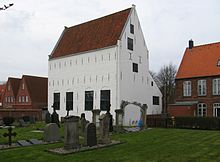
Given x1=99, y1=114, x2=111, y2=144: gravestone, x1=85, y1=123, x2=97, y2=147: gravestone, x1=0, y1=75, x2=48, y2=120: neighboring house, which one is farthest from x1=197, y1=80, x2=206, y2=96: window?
x1=0, y1=75, x2=48, y2=120: neighboring house

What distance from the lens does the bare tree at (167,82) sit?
59688mm

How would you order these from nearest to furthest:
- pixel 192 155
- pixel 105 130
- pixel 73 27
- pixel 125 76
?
pixel 192 155 → pixel 105 130 → pixel 125 76 → pixel 73 27

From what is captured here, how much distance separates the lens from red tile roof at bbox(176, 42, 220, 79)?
1556 inches

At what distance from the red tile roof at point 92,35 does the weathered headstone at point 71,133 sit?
24.2 m

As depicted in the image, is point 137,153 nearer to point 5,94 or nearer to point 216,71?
point 216,71

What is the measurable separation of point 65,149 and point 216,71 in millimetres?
29485

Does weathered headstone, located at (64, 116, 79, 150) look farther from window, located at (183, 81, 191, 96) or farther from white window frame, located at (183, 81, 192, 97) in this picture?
window, located at (183, 81, 191, 96)

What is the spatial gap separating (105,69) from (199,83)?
12637 mm

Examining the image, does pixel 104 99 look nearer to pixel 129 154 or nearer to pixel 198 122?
pixel 198 122

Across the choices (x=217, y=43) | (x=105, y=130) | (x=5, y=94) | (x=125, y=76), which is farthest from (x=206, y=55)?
(x=5, y=94)

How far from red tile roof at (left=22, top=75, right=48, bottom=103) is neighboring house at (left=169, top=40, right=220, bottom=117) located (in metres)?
29.6

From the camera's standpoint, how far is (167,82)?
202 ft

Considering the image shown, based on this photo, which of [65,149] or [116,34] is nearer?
[65,149]

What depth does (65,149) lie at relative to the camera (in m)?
13.8
